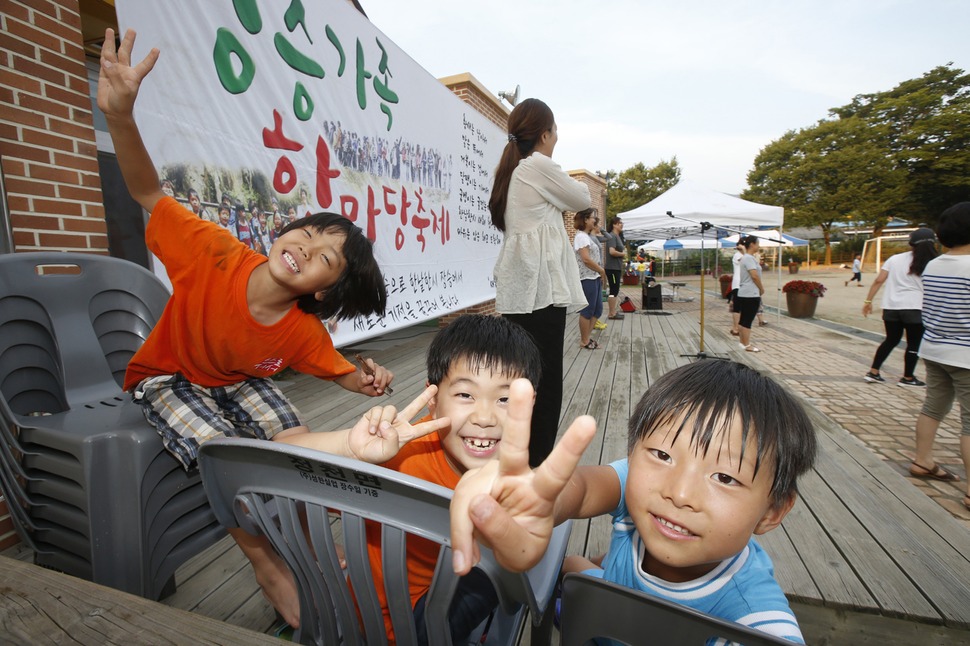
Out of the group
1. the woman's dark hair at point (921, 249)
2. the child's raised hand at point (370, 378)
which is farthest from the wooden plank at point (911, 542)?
the woman's dark hair at point (921, 249)

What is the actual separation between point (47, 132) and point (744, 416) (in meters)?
2.61

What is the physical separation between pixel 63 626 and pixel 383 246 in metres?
3.54

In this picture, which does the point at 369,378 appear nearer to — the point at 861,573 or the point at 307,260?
the point at 307,260

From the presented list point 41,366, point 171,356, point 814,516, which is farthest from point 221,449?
point 814,516

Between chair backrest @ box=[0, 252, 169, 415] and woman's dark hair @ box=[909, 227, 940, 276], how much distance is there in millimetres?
5303

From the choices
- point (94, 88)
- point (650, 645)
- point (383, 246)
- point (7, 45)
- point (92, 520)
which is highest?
point (94, 88)

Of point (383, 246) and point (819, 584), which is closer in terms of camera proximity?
point (819, 584)

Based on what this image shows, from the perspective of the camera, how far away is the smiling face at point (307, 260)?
1475 millimetres

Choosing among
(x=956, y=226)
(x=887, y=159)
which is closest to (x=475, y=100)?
(x=956, y=226)

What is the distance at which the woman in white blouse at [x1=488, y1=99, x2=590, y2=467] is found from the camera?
7.16 ft

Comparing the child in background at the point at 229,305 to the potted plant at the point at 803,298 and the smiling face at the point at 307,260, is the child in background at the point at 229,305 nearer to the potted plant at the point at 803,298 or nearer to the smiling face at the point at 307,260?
the smiling face at the point at 307,260

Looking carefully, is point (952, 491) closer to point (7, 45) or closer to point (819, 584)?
point (819, 584)

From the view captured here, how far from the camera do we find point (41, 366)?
154 centimetres

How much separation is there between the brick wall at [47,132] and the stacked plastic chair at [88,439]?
45 cm
